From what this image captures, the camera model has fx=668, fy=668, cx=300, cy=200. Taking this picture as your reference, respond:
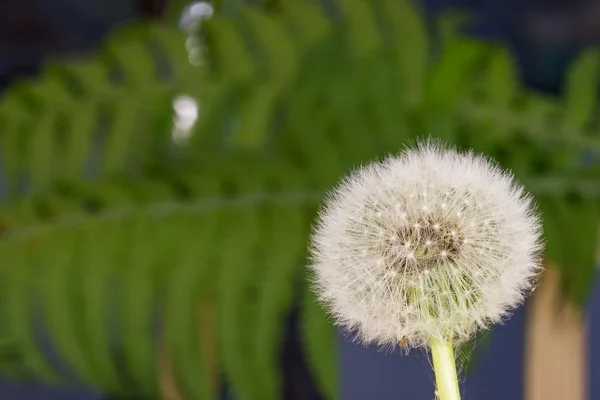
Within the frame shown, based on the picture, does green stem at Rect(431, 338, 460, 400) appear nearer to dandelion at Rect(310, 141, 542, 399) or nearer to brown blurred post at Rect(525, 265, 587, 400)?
dandelion at Rect(310, 141, 542, 399)

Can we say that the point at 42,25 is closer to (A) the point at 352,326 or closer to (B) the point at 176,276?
(B) the point at 176,276

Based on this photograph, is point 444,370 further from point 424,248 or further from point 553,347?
point 553,347

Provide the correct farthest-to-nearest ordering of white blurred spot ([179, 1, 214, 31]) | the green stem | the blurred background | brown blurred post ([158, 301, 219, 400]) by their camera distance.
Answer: white blurred spot ([179, 1, 214, 31]) → brown blurred post ([158, 301, 219, 400]) → the blurred background → the green stem

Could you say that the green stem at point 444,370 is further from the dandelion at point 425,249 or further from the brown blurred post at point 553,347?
the brown blurred post at point 553,347

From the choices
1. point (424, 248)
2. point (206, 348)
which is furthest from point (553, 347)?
point (424, 248)

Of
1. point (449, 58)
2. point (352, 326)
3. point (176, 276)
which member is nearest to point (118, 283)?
point (176, 276)

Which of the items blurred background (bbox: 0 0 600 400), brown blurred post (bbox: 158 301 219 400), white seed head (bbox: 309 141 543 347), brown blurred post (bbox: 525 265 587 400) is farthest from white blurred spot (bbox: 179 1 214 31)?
white seed head (bbox: 309 141 543 347)
